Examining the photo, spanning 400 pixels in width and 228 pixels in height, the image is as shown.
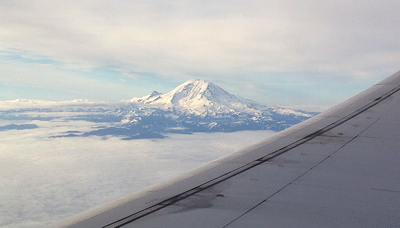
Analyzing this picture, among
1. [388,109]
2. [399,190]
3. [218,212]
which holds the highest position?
[388,109]

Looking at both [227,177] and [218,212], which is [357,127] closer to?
[227,177]

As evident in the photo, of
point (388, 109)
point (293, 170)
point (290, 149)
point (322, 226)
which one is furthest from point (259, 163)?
point (388, 109)

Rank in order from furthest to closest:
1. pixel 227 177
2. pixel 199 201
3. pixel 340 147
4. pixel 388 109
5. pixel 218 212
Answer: pixel 388 109 → pixel 340 147 → pixel 227 177 → pixel 199 201 → pixel 218 212

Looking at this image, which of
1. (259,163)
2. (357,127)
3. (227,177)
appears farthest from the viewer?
(357,127)

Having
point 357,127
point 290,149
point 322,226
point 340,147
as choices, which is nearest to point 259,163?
point 290,149

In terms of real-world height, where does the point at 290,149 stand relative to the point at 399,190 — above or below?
above

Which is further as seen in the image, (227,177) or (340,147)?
(340,147)

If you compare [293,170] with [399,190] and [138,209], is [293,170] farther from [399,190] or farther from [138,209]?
[138,209]
